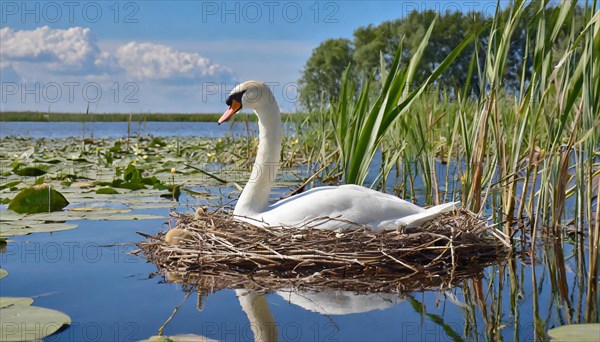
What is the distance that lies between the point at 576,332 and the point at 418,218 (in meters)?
1.36

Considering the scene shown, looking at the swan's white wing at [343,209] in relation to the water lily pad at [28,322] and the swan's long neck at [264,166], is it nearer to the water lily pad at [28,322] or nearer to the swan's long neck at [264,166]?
the swan's long neck at [264,166]

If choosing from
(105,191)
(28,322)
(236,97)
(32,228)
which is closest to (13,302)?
(28,322)

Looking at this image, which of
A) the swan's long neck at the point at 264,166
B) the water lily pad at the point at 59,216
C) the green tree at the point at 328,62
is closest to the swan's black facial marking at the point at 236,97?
the swan's long neck at the point at 264,166

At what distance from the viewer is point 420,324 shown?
268 cm

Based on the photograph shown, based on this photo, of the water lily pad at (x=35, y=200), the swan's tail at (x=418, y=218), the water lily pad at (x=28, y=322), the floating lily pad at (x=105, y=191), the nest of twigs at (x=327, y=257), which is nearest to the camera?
the water lily pad at (x=28, y=322)

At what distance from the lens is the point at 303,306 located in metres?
2.93

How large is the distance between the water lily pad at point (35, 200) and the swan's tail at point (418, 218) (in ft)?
10.4

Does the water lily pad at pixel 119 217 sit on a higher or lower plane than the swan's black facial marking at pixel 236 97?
lower

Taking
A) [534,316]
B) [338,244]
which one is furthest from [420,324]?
[338,244]

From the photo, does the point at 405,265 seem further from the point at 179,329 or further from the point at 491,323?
the point at 179,329

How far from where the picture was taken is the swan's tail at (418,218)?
3.62 meters

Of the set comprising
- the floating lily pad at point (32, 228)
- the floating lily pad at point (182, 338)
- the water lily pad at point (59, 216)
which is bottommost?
the floating lily pad at point (182, 338)

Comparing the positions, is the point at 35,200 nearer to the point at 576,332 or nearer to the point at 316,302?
the point at 316,302

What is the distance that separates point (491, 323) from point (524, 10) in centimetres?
208
